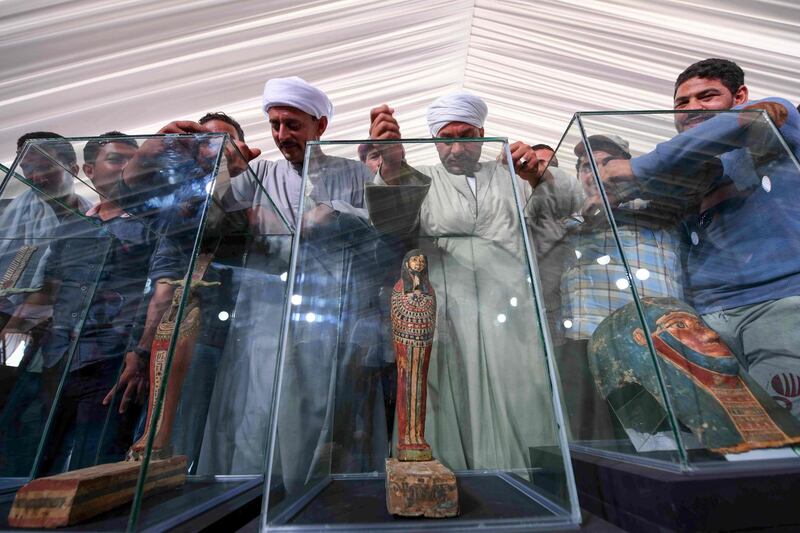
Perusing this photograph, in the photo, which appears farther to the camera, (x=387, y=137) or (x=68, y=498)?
(x=387, y=137)

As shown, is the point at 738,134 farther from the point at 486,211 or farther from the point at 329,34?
the point at 329,34

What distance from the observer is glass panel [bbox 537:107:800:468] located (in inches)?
48.8

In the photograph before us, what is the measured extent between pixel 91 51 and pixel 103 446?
3.05 meters

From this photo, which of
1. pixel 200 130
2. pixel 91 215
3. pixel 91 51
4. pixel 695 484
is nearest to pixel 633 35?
pixel 200 130

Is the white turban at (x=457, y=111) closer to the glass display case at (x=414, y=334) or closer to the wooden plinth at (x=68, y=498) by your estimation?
the glass display case at (x=414, y=334)

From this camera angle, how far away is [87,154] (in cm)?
153

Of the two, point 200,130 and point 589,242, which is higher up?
point 200,130

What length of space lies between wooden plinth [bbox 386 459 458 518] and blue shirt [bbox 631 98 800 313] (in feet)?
3.25

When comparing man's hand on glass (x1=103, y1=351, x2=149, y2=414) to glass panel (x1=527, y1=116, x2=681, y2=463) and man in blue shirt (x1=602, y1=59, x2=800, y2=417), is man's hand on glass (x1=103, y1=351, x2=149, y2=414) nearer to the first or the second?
glass panel (x1=527, y1=116, x2=681, y2=463)

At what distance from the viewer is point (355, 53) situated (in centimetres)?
385

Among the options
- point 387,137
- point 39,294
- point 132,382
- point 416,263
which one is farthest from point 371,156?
point 39,294

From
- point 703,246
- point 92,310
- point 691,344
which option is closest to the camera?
point 691,344

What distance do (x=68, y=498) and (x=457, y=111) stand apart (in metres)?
1.89

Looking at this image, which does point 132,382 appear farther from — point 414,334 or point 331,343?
point 414,334
